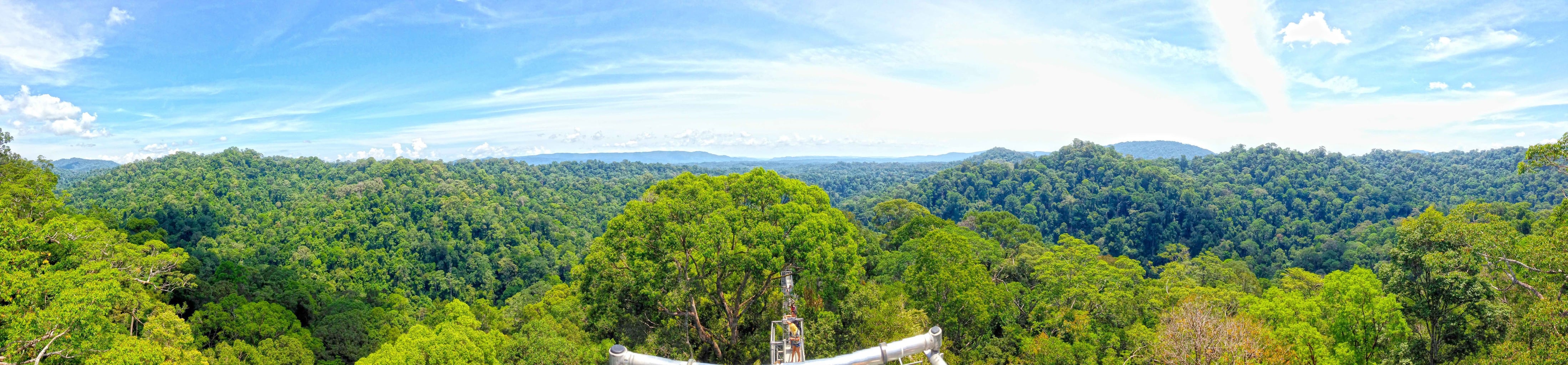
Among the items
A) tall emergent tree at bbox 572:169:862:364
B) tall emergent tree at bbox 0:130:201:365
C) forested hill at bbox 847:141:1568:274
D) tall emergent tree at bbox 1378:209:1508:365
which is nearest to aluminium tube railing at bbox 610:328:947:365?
tall emergent tree at bbox 572:169:862:364

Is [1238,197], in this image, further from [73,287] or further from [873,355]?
[73,287]

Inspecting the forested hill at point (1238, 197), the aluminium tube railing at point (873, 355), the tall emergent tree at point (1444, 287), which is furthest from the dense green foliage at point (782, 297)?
the forested hill at point (1238, 197)

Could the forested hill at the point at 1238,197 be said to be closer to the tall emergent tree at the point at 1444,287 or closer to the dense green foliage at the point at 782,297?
the dense green foliage at the point at 782,297

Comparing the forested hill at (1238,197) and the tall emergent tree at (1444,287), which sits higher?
the tall emergent tree at (1444,287)

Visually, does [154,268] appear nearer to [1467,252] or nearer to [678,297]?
[678,297]

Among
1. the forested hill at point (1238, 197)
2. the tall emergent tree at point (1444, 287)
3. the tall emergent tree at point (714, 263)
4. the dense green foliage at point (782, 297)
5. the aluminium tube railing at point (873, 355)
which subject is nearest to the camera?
the aluminium tube railing at point (873, 355)

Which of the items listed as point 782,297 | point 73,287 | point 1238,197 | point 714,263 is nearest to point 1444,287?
point 782,297
